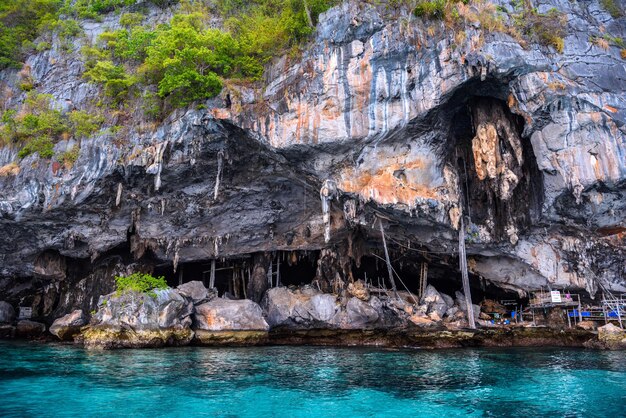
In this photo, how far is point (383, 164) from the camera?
17.1 meters

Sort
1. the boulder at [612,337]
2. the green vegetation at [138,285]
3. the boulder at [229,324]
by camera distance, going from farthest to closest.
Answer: the boulder at [229,324] < the green vegetation at [138,285] < the boulder at [612,337]

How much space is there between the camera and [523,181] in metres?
17.6

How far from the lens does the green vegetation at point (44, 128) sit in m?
19.7

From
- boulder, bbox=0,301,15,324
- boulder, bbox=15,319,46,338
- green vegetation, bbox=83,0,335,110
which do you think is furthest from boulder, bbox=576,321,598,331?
boulder, bbox=0,301,15,324

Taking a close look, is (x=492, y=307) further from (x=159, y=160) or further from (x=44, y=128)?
(x=44, y=128)

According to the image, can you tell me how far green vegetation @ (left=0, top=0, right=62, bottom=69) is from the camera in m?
25.8

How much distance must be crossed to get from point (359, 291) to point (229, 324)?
606 cm

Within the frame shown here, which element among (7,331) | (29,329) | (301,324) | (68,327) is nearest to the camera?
(301,324)

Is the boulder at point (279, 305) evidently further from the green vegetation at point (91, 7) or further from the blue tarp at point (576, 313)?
the green vegetation at point (91, 7)

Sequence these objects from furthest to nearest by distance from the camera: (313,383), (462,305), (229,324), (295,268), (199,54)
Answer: (295,268) < (462,305) < (229,324) < (199,54) < (313,383)

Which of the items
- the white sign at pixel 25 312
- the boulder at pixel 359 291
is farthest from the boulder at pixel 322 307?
the white sign at pixel 25 312

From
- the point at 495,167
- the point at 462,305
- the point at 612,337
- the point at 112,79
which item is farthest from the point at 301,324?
→ the point at 112,79

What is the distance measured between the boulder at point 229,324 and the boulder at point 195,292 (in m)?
0.74

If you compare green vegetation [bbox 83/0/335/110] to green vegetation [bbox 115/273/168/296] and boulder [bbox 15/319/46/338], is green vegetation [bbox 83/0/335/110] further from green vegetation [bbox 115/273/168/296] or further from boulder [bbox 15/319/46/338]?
boulder [bbox 15/319/46/338]
